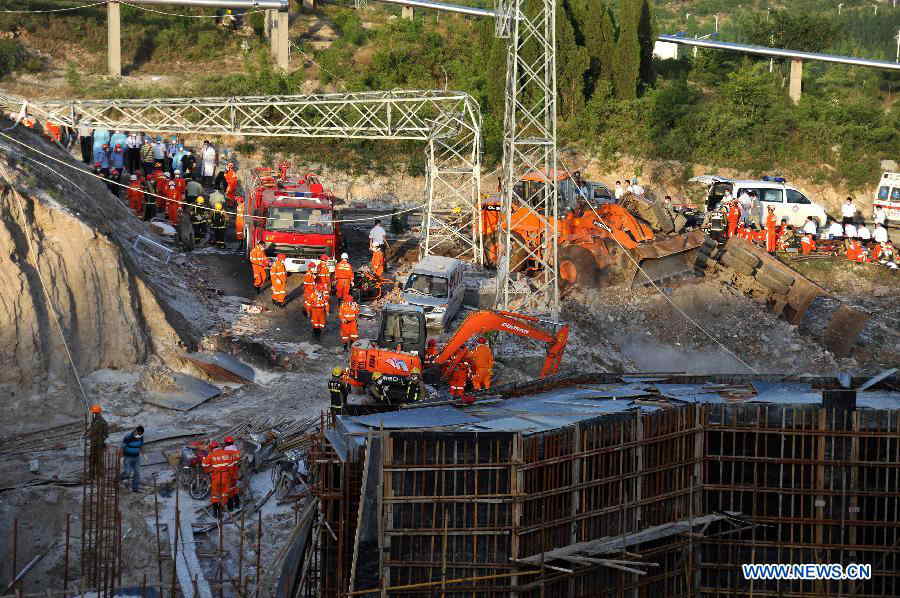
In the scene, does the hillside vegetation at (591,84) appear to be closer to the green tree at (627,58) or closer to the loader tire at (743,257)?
the green tree at (627,58)

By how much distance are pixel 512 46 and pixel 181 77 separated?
84.9 ft

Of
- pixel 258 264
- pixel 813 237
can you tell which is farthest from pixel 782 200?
pixel 258 264

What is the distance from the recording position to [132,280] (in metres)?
26.8

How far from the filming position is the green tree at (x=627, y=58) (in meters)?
50.3

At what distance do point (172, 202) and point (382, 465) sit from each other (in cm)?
2163

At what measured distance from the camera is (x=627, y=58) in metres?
50.8

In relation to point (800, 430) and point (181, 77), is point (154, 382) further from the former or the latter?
point (181, 77)

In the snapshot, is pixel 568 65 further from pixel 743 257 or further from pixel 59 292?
pixel 59 292

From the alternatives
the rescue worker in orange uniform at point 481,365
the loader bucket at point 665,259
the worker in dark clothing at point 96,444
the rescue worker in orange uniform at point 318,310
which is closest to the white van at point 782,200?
the loader bucket at point 665,259

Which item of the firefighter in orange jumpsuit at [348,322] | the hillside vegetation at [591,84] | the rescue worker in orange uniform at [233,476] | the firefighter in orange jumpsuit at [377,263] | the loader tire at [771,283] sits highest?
the hillside vegetation at [591,84]

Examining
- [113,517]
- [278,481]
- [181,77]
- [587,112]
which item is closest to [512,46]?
[278,481]

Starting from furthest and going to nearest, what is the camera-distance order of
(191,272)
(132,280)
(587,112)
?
(587,112), (191,272), (132,280)

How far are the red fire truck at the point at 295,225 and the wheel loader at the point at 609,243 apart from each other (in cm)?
417

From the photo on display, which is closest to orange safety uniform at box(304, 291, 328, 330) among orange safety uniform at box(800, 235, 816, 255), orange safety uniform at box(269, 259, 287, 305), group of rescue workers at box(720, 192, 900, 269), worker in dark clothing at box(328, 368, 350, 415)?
orange safety uniform at box(269, 259, 287, 305)
